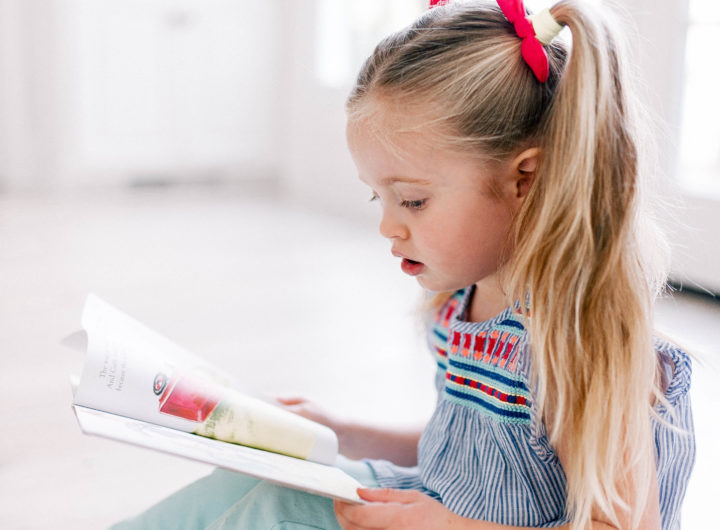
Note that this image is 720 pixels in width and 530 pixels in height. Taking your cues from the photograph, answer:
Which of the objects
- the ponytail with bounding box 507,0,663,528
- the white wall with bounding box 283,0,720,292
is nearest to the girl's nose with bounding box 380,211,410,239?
the ponytail with bounding box 507,0,663,528

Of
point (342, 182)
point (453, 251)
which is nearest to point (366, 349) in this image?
point (453, 251)

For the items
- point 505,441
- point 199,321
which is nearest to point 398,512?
point 505,441

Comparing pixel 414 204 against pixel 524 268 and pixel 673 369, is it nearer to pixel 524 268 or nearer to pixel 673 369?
pixel 524 268

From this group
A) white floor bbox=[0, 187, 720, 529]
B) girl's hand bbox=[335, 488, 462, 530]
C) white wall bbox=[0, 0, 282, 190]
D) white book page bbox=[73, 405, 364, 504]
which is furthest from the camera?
white wall bbox=[0, 0, 282, 190]

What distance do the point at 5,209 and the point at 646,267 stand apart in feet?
9.06

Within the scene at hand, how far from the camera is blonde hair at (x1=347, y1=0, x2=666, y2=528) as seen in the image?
636mm

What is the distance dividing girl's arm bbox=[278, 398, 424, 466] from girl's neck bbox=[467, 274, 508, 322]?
19cm

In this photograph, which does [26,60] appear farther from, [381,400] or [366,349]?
[381,400]

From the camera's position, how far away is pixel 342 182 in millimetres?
3170

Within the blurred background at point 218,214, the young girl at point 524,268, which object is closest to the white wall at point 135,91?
the blurred background at point 218,214

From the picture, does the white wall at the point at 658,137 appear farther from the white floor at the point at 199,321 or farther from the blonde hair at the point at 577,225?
the blonde hair at the point at 577,225

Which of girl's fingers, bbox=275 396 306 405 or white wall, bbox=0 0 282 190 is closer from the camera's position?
girl's fingers, bbox=275 396 306 405

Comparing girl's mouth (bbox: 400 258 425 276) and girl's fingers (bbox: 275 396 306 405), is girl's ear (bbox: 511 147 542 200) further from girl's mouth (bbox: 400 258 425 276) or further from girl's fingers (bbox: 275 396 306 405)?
girl's fingers (bbox: 275 396 306 405)

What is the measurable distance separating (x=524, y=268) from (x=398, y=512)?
0.23m
